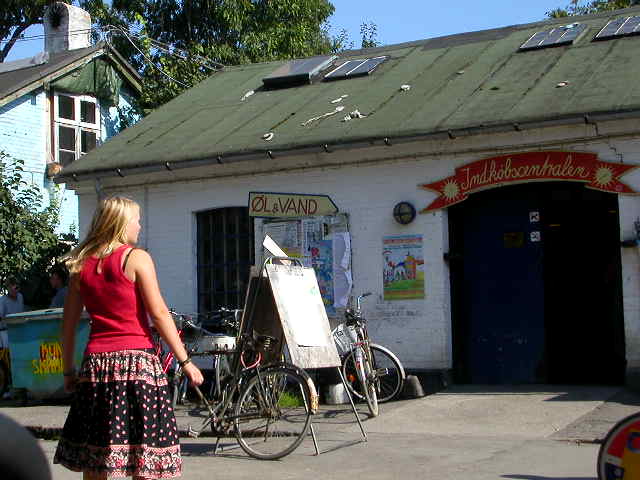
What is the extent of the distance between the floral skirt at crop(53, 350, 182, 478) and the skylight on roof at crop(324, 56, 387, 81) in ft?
36.0

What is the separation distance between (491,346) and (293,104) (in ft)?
16.2

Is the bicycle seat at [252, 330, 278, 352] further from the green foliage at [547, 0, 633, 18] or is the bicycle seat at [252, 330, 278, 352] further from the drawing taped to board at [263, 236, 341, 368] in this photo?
the green foliage at [547, 0, 633, 18]

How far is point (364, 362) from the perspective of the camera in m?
10.9

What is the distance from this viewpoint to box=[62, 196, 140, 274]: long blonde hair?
5.27 metres

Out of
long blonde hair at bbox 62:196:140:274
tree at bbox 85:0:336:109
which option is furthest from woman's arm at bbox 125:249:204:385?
tree at bbox 85:0:336:109

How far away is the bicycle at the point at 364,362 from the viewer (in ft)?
35.8

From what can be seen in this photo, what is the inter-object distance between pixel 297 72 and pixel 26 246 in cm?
557

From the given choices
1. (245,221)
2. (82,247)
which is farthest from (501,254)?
(82,247)

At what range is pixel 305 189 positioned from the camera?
1326 centimetres

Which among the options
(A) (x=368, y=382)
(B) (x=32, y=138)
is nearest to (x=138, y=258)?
Answer: (A) (x=368, y=382)

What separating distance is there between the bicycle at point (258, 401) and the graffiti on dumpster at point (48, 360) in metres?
Result: 4.37

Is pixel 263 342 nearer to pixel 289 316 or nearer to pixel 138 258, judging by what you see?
pixel 289 316

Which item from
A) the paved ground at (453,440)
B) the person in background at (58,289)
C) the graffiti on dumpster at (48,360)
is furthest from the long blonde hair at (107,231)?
the person in background at (58,289)

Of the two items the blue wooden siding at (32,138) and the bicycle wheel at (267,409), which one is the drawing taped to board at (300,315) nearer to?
the bicycle wheel at (267,409)
